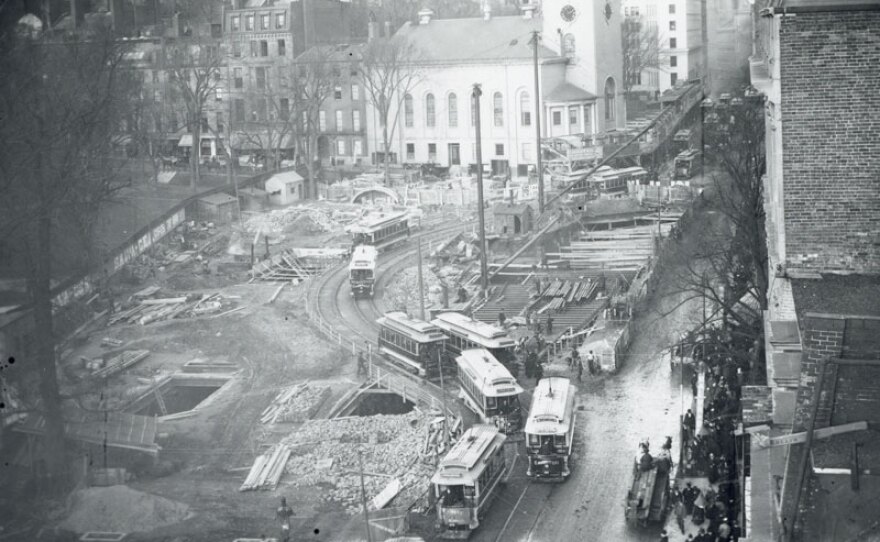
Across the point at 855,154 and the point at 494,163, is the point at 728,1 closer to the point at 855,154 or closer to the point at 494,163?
the point at 855,154

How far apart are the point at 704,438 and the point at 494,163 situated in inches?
1372

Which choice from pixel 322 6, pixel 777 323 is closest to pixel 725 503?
pixel 777 323

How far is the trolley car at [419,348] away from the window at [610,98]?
29.7 meters

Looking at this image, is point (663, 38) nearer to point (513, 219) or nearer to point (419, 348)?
point (513, 219)

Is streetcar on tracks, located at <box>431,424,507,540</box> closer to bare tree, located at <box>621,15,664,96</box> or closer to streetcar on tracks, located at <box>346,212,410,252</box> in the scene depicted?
streetcar on tracks, located at <box>346,212,410,252</box>

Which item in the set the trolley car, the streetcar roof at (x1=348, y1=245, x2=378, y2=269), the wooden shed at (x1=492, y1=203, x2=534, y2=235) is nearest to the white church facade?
the wooden shed at (x1=492, y1=203, x2=534, y2=235)

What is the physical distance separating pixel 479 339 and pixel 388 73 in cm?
3078

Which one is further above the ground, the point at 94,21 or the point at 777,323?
the point at 94,21

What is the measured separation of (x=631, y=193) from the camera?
4438 centimetres

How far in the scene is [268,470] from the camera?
75.3 feet

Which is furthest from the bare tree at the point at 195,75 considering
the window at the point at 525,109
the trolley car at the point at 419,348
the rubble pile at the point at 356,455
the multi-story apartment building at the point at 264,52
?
the rubble pile at the point at 356,455

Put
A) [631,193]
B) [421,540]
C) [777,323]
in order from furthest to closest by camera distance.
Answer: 1. [631,193]
2. [421,540]
3. [777,323]

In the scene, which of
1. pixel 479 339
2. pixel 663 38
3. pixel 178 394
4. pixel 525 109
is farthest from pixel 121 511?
pixel 663 38

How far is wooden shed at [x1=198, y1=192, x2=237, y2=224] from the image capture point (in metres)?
47.8
